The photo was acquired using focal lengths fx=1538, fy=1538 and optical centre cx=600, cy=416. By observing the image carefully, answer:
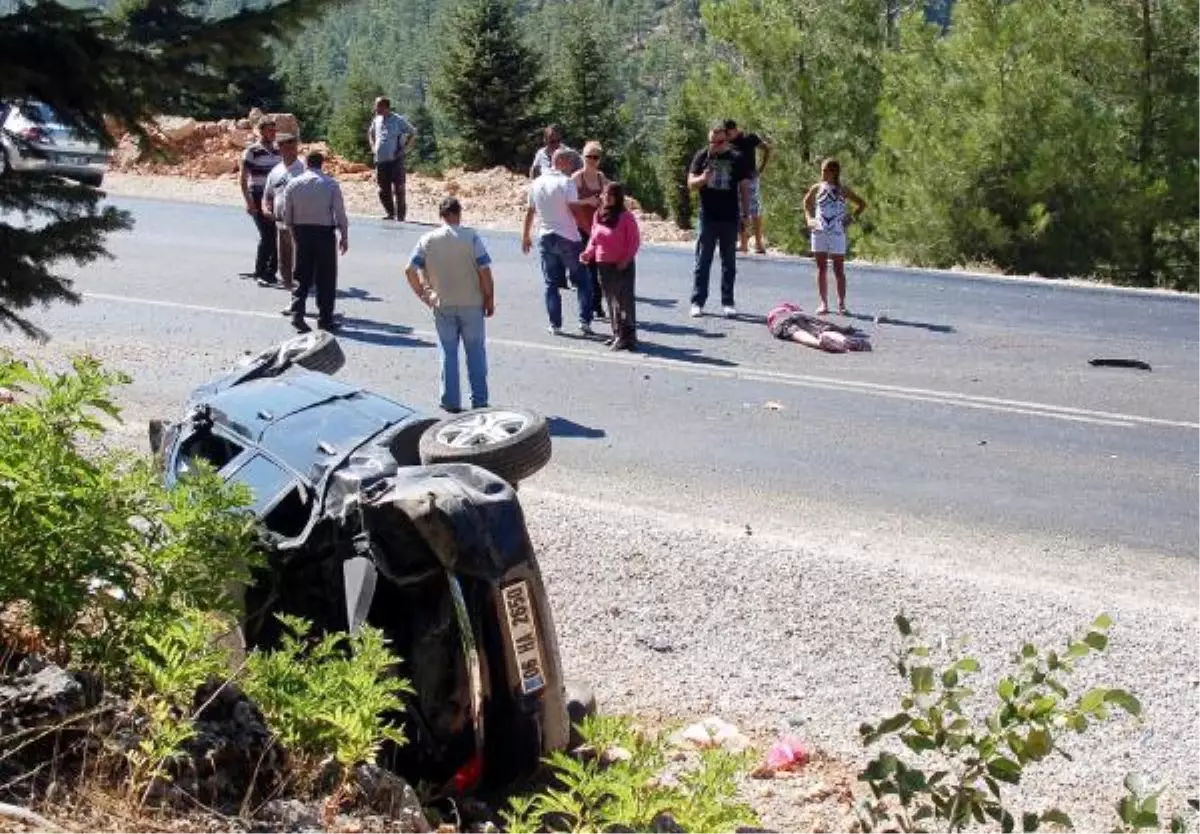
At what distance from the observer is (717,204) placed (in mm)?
15695

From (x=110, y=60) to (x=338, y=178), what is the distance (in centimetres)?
2421

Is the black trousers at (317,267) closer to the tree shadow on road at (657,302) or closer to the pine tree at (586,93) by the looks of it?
the tree shadow on road at (657,302)

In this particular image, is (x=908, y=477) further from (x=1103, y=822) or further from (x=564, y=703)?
(x=564, y=703)

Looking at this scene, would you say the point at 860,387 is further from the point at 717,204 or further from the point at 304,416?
the point at 304,416

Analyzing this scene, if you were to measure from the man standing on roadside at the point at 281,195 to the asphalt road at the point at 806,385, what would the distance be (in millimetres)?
500

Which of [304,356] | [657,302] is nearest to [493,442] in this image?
[304,356]

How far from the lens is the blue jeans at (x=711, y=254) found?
51.4 ft

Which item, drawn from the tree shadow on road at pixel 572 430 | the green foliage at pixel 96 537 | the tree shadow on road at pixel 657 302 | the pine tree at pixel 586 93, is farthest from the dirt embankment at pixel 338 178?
the green foliage at pixel 96 537

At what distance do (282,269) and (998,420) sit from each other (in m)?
8.31

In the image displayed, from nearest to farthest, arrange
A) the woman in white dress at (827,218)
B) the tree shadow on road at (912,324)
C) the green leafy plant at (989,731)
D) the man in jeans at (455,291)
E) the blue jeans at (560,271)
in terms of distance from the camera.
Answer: the green leafy plant at (989,731) < the man in jeans at (455,291) < the blue jeans at (560,271) < the tree shadow on road at (912,324) < the woman in white dress at (827,218)

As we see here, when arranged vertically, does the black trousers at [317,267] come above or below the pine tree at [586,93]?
below

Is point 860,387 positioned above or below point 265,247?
below

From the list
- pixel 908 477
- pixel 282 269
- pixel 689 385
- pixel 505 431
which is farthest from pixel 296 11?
pixel 282 269

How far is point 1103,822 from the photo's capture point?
5812 millimetres
